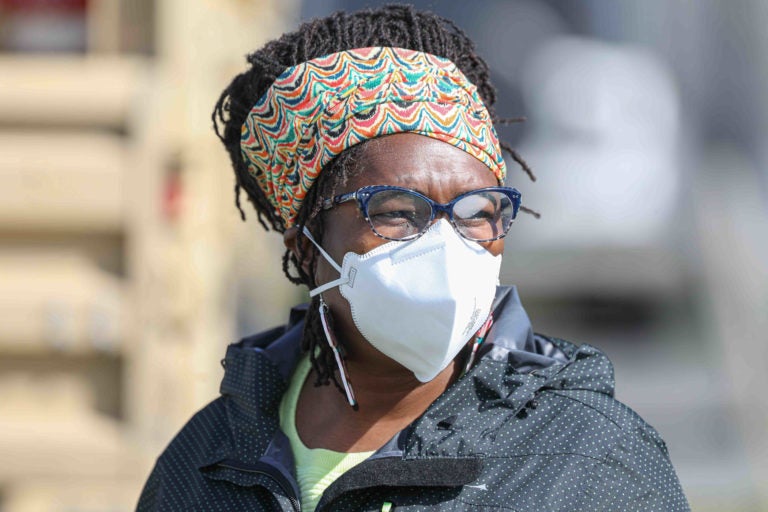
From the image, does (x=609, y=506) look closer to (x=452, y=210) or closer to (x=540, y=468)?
(x=540, y=468)

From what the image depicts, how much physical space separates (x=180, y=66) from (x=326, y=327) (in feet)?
8.16

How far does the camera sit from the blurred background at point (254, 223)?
14.2 ft

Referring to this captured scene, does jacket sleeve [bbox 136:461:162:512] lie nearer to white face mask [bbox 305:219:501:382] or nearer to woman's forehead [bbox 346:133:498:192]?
white face mask [bbox 305:219:501:382]

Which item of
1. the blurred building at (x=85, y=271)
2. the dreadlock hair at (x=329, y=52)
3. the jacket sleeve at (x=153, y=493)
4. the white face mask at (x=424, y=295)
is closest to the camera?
the white face mask at (x=424, y=295)

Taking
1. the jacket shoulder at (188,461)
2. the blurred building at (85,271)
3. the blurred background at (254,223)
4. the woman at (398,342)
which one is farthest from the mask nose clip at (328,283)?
the blurred building at (85,271)

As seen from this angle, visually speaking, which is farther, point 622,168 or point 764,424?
point 622,168

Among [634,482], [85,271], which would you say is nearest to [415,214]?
[634,482]

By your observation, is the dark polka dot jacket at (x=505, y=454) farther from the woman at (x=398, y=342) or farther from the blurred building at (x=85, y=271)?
the blurred building at (x=85, y=271)

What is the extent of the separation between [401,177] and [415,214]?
0.23 feet

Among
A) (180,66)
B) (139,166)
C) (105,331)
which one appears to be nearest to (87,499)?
(105,331)

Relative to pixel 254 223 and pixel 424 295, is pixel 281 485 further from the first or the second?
pixel 254 223

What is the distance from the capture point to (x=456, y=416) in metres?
2.11

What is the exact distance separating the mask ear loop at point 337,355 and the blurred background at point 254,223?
1915mm

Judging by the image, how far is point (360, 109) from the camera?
7.31 ft
